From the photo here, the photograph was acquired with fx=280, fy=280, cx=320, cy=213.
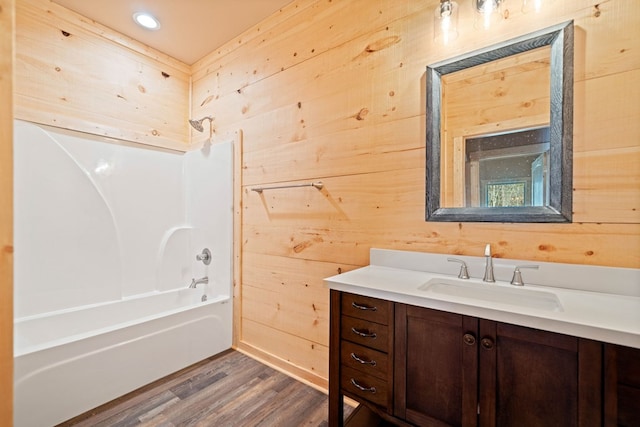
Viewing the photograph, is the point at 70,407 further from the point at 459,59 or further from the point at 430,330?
the point at 459,59

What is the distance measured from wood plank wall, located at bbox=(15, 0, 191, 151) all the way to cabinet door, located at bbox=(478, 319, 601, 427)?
299 cm

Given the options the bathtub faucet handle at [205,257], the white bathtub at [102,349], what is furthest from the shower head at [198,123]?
the white bathtub at [102,349]

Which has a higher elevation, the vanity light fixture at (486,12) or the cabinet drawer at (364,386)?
the vanity light fixture at (486,12)

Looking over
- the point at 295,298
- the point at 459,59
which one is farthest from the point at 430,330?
the point at 459,59

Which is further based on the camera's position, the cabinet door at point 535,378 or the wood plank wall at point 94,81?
the wood plank wall at point 94,81

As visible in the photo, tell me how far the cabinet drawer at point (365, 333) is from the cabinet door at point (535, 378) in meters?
0.36

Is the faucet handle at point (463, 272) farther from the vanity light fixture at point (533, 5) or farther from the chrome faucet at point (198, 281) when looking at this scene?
the chrome faucet at point (198, 281)

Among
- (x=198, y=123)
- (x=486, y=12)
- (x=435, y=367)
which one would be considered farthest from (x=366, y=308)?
(x=198, y=123)

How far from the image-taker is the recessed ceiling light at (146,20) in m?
2.24

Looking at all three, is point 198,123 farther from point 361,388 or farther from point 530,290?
point 530,290

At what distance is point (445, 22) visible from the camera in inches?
57.4

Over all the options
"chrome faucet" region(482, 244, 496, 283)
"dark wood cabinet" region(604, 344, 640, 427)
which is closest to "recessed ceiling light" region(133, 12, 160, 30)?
"chrome faucet" region(482, 244, 496, 283)

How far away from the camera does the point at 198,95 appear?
292 centimetres

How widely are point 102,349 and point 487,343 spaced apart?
81.5 inches
